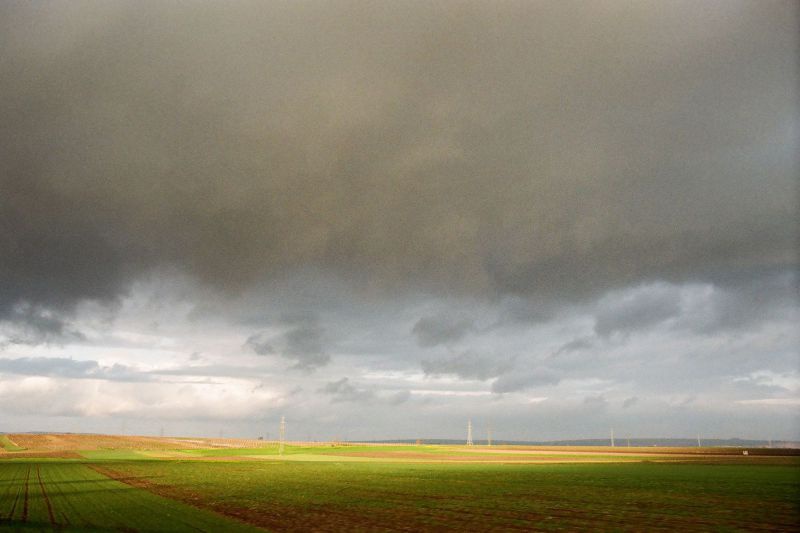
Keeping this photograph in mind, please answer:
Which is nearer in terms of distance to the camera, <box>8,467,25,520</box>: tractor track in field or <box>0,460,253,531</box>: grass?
<box>0,460,253,531</box>: grass

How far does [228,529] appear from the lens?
28.5 metres

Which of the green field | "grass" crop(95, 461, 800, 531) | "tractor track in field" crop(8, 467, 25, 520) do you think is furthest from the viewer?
"tractor track in field" crop(8, 467, 25, 520)

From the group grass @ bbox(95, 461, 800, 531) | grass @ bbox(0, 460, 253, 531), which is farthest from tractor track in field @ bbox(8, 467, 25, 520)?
grass @ bbox(95, 461, 800, 531)

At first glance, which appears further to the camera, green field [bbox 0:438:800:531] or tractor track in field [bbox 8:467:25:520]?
tractor track in field [bbox 8:467:25:520]

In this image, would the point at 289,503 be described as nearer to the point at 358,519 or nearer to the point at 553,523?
the point at 358,519

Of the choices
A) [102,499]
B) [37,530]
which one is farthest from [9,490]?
[37,530]

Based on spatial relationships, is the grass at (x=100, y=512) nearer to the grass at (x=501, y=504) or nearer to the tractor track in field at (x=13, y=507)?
the tractor track in field at (x=13, y=507)

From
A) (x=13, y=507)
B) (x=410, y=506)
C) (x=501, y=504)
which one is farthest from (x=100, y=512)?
(x=501, y=504)

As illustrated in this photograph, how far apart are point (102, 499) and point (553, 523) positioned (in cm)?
3674

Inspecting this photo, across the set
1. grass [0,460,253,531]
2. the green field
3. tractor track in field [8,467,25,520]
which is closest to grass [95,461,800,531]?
the green field

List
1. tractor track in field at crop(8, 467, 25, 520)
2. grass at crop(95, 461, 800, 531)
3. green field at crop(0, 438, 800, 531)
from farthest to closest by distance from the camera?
tractor track in field at crop(8, 467, 25, 520) → grass at crop(95, 461, 800, 531) → green field at crop(0, 438, 800, 531)

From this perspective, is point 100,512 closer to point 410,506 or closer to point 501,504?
point 410,506

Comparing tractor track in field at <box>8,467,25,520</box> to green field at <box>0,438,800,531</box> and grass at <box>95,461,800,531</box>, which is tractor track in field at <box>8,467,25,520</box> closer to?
green field at <box>0,438,800,531</box>

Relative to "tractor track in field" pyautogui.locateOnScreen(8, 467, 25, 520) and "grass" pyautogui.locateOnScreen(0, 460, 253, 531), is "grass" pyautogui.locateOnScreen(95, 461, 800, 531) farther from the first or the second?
"tractor track in field" pyautogui.locateOnScreen(8, 467, 25, 520)
